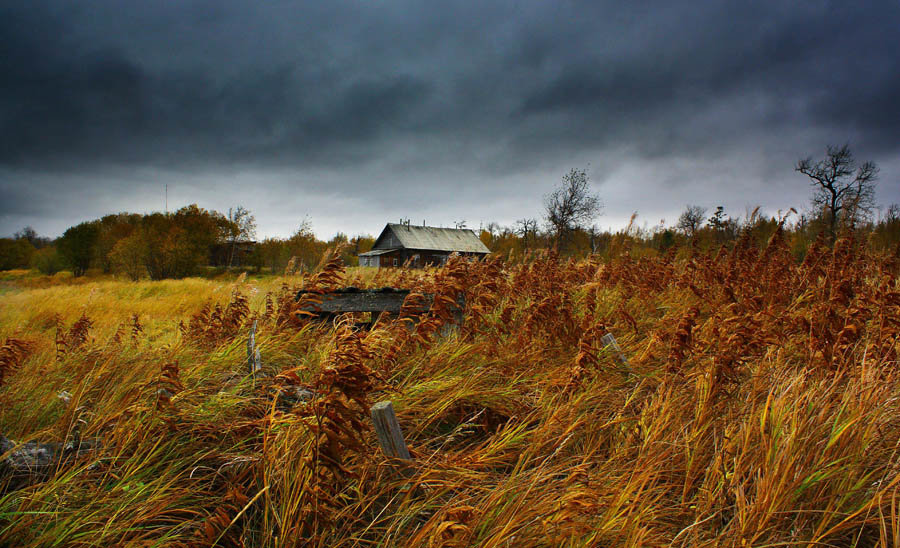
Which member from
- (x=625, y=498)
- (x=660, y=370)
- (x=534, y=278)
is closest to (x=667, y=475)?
(x=625, y=498)

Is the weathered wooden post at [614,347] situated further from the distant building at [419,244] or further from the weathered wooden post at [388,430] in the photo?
the distant building at [419,244]

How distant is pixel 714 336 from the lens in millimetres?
4195

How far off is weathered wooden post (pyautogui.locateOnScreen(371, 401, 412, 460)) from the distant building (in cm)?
4043

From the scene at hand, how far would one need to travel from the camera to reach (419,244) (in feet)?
148

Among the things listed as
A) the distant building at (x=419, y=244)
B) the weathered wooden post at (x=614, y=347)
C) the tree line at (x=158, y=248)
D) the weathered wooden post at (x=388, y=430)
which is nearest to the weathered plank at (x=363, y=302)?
the weathered wooden post at (x=614, y=347)

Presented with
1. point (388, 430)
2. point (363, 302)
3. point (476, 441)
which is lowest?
point (476, 441)

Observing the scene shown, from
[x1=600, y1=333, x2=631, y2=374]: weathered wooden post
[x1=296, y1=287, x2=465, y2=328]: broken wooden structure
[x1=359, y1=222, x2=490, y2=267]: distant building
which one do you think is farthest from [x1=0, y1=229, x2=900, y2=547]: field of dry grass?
[x1=359, y1=222, x2=490, y2=267]: distant building

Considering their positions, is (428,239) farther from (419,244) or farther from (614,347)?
(614,347)

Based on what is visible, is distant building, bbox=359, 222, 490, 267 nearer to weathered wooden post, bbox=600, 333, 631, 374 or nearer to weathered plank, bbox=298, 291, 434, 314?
weathered plank, bbox=298, 291, 434, 314

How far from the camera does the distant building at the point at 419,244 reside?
1746 inches

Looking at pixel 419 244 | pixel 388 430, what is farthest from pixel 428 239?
pixel 388 430

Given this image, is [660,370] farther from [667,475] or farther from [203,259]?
[203,259]

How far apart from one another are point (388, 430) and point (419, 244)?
43.2 m

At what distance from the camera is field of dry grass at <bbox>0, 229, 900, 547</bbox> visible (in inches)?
74.0
